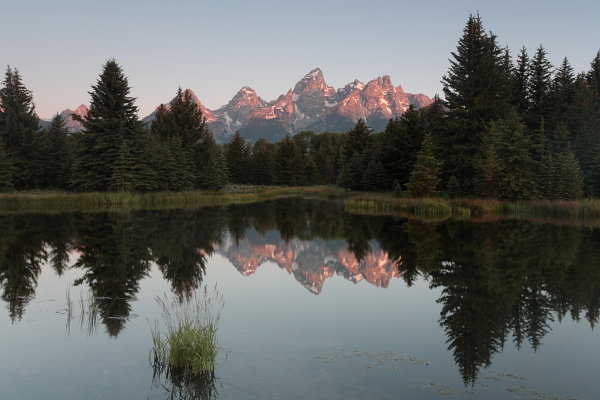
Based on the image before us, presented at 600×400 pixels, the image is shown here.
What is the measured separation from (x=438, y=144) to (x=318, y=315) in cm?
4078

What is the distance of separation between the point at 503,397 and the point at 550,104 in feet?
184

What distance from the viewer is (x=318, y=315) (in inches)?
471

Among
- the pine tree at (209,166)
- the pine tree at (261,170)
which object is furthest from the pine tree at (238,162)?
the pine tree at (209,166)

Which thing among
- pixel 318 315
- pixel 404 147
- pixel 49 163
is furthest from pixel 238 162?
pixel 318 315

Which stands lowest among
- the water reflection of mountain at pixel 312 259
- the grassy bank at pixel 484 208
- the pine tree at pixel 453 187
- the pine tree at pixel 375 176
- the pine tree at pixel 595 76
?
the water reflection of mountain at pixel 312 259

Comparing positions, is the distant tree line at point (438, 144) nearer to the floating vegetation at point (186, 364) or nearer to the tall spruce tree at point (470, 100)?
the tall spruce tree at point (470, 100)

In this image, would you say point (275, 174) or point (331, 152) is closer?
point (275, 174)

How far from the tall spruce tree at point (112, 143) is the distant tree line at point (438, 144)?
0.41 feet

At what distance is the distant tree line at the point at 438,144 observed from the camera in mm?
42562

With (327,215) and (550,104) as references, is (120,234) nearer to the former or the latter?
(327,215)

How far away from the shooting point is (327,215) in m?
41.5

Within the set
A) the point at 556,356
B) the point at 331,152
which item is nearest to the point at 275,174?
the point at 331,152

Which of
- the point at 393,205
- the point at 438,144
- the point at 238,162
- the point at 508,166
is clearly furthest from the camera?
the point at 238,162

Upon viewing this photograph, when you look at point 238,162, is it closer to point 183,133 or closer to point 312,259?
point 183,133
